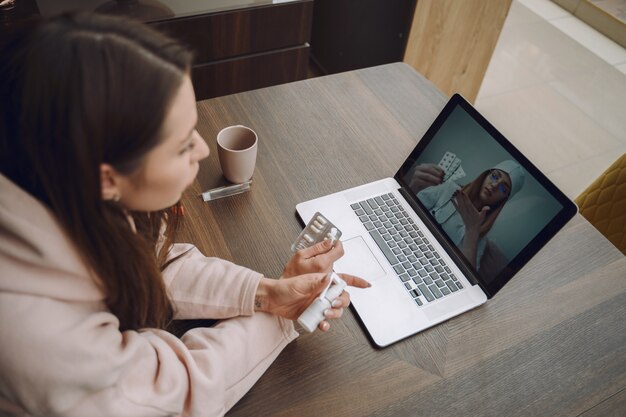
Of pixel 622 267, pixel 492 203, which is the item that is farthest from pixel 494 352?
pixel 622 267

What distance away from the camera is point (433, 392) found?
67cm

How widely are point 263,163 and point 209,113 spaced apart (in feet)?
0.66

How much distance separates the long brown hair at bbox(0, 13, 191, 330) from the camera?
0.43 meters

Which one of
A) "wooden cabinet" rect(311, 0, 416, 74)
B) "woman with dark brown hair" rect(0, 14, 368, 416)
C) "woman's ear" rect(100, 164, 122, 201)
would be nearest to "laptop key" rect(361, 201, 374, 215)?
"woman with dark brown hair" rect(0, 14, 368, 416)

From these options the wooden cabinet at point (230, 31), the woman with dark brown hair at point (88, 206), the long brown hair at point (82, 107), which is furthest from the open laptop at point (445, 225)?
the wooden cabinet at point (230, 31)

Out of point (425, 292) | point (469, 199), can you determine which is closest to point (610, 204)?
point (469, 199)

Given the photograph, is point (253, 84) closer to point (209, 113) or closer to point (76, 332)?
point (209, 113)

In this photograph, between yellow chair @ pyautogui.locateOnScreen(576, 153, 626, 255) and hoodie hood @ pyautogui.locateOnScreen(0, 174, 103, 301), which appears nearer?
hoodie hood @ pyautogui.locateOnScreen(0, 174, 103, 301)

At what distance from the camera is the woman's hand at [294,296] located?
2.27 ft

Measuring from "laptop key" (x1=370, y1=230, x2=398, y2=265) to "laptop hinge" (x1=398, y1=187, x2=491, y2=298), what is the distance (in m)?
0.10

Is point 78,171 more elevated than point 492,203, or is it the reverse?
point 78,171

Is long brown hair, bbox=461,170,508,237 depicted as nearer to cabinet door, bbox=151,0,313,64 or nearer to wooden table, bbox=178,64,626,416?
wooden table, bbox=178,64,626,416

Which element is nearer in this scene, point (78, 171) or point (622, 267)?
point (78, 171)

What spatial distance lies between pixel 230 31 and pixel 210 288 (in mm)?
1262
